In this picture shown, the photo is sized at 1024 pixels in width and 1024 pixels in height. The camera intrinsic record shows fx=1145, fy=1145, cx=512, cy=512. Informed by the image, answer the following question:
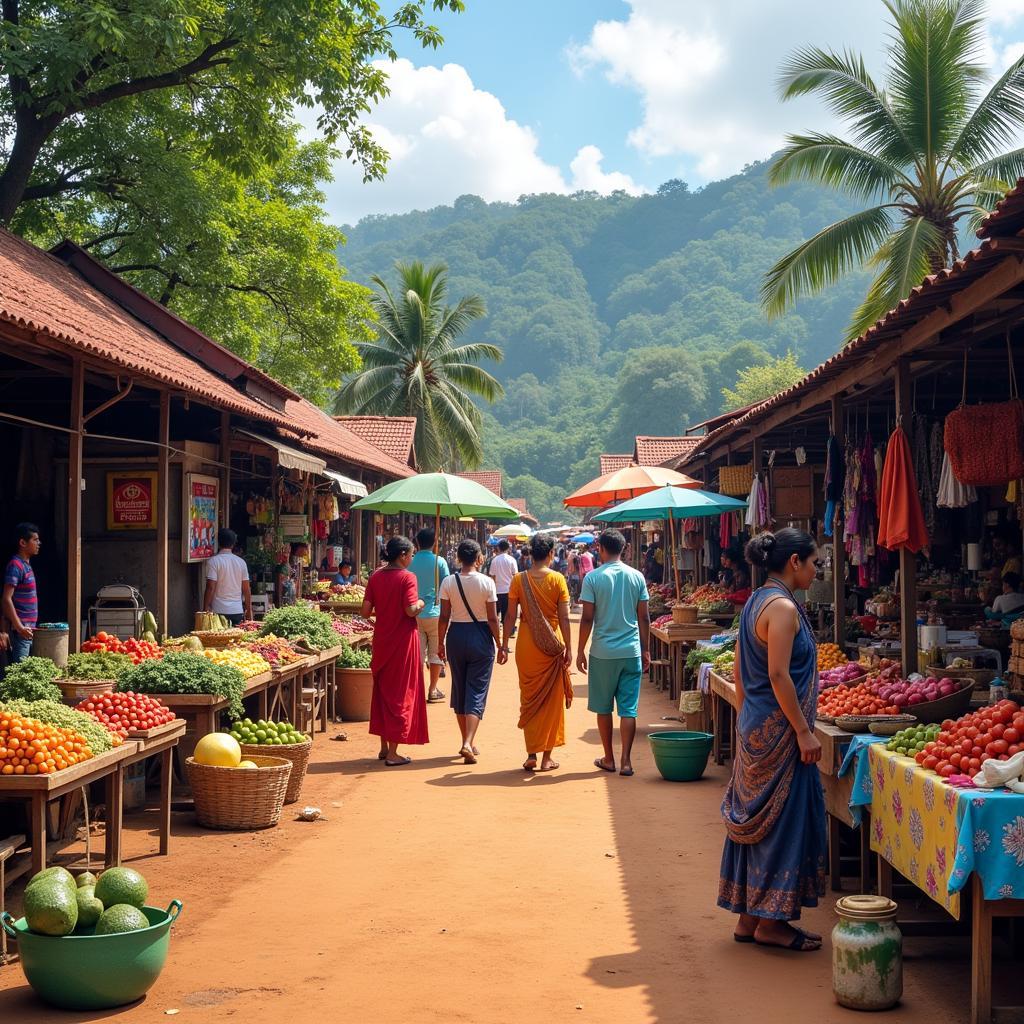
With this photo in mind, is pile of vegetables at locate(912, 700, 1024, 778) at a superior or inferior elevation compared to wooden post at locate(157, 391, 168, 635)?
inferior

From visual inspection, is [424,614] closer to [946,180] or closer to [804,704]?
[804,704]

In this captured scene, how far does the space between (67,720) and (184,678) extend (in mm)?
2084

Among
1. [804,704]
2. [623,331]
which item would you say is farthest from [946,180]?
[623,331]

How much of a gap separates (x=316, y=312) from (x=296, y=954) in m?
18.5

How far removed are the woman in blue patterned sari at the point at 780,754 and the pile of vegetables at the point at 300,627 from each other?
24.0 feet

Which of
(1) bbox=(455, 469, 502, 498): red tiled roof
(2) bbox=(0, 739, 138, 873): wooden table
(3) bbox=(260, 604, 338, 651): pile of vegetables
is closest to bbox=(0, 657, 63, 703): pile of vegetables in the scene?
(2) bbox=(0, 739, 138, 873): wooden table

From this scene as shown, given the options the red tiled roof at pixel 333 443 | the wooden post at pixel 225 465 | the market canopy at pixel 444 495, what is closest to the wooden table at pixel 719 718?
the market canopy at pixel 444 495

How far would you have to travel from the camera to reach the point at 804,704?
17.7 feet

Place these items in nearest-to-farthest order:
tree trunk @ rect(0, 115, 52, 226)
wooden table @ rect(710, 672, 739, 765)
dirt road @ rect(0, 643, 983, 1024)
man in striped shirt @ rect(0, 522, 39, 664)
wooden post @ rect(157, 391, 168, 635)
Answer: dirt road @ rect(0, 643, 983, 1024) → man in striped shirt @ rect(0, 522, 39, 664) → wooden table @ rect(710, 672, 739, 765) → wooden post @ rect(157, 391, 168, 635) → tree trunk @ rect(0, 115, 52, 226)

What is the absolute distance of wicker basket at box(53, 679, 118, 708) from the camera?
25.3ft

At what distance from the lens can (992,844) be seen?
445cm

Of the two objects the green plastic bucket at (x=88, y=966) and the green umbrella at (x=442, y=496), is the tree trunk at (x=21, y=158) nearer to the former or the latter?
the green umbrella at (x=442, y=496)

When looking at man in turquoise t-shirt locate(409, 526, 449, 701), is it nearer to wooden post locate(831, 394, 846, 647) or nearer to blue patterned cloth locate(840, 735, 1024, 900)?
wooden post locate(831, 394, 846, 647)

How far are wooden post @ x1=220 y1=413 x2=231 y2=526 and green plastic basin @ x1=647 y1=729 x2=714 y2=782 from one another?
6250 mm
